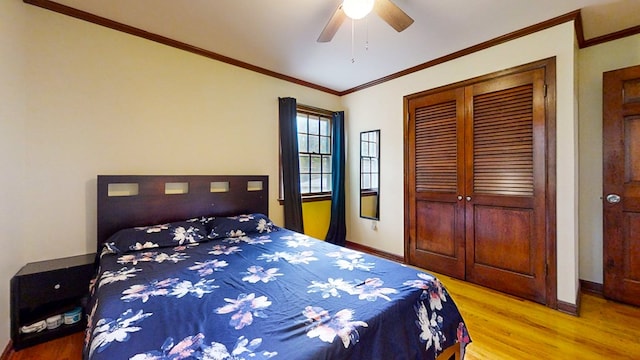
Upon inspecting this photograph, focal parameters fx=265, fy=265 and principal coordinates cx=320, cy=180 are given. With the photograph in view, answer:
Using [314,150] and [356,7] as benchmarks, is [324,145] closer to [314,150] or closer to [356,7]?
[314,150]

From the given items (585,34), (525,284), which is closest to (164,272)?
(525,284)

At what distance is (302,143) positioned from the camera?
3832 millimetres

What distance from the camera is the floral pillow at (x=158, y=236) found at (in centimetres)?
207

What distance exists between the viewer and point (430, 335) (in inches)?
52.1

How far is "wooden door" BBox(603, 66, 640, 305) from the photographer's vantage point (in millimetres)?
2273

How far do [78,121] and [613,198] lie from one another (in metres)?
4.67

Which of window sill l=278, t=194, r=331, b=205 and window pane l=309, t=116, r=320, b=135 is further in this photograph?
window pane l=309, t=116, r=320, b=135

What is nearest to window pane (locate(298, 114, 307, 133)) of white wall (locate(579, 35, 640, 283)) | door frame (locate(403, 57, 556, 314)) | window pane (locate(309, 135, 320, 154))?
window pane (locate(309, 135, 320, 154))

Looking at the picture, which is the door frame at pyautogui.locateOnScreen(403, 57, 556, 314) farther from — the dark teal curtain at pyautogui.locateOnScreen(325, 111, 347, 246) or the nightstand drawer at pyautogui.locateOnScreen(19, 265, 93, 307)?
the nightstand drawer at pyautogui.locateOnScreen(19, 265, 93, 307)

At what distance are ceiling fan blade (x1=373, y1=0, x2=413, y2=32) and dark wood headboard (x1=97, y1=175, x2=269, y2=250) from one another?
2.12 meters

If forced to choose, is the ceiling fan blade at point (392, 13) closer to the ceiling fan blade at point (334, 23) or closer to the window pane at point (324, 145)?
the ceiling fan blade at point (334, 23)

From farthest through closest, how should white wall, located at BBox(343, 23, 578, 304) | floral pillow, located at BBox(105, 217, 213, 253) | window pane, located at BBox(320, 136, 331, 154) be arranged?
window pane, located at BBox(320, 136, 331, 154) → white wall, located at BBox(343, 23, 578, 304) → floral pillow, located at BBox(105, 217, 213, 253)

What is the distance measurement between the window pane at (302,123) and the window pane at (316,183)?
0.68 m

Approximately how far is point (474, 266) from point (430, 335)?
182 cm
